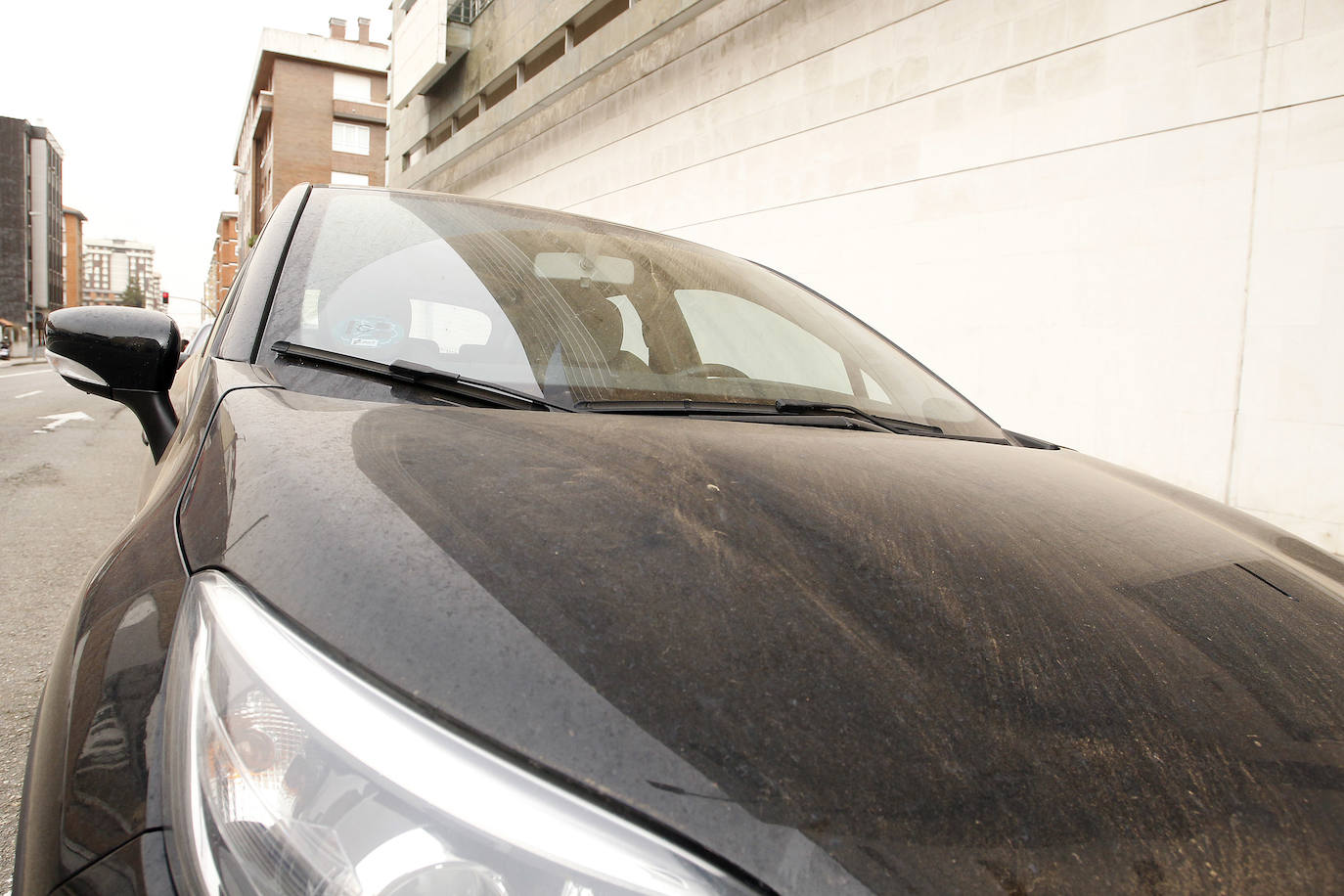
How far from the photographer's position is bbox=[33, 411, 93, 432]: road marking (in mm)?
8795

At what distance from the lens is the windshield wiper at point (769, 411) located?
1350mm

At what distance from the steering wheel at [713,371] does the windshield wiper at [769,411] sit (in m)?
0.11

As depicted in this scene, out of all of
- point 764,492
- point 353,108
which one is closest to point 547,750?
point 764,492

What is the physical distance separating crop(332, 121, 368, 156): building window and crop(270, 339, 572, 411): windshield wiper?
52.7 m

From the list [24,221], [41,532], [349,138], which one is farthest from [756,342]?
[24,221]

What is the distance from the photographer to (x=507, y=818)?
0.53 meters

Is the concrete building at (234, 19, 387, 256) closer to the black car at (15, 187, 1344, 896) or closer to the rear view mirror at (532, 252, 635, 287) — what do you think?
the rear view mirror at (532, 252, 635, 287)

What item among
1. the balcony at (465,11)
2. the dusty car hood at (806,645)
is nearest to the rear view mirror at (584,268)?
the dusty car hood at (806,645)

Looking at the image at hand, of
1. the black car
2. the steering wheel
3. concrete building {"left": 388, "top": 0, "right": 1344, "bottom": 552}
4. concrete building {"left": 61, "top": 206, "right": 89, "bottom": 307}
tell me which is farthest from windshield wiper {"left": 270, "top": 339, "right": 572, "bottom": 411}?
concrete building {"left": 61, "top": 206, "right": 89, "bottom": 307}

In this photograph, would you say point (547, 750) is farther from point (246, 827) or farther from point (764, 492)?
point (764, 492)

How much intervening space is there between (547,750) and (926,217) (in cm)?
726

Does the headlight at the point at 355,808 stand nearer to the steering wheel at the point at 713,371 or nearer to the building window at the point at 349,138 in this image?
the steering wheel at the point at 713,371

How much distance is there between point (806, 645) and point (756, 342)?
1216 millimetres

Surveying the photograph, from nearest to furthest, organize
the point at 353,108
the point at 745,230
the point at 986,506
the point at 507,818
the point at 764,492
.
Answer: the point at 507,818 < the point at 764,492 < the point at 986,506 < the point at 745,230 < the point at 353,108
